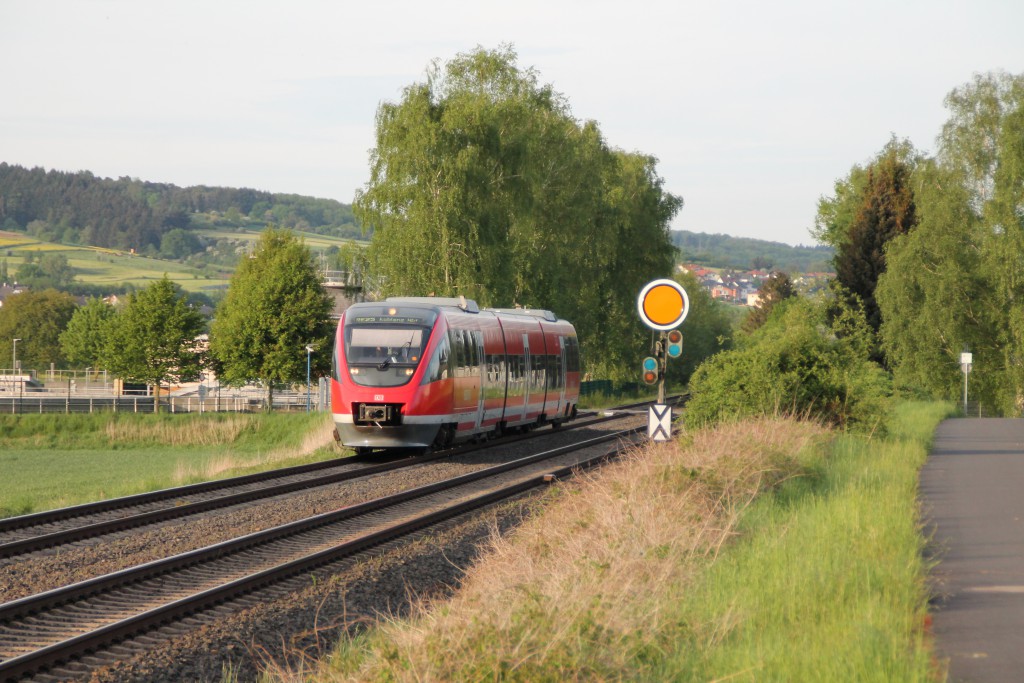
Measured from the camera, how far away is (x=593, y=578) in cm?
821

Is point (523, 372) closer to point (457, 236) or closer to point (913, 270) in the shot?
point (457, 236)

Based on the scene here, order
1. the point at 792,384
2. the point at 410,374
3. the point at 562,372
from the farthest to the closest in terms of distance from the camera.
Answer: the point at 562,372 → the point at 410,374 → the point at 792,384

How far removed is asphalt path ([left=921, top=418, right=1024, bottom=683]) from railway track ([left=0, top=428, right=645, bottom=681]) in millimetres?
5823

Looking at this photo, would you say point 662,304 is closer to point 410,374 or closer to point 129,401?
point 410,374

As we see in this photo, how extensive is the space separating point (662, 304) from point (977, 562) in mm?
5616

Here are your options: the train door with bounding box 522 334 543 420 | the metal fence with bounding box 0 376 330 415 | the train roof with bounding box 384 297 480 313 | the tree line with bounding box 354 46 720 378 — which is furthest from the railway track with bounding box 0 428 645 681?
the metal fence with bounding box 0 376 330 415

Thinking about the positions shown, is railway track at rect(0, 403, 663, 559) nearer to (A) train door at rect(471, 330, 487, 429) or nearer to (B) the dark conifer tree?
(A) train door at rect(471, 330, 487, 429)

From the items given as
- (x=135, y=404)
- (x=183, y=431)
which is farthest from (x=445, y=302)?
(x=135, y=404)

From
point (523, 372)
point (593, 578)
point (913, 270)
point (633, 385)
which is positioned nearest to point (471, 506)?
point (593, 578)

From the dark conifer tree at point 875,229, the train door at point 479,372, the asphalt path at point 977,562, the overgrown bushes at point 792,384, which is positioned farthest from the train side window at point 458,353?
the dark conifer tree at point 875,229

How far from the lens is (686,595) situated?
8.22 meters

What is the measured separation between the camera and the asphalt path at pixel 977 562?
704 cm

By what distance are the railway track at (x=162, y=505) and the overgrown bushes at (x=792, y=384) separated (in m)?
5.87

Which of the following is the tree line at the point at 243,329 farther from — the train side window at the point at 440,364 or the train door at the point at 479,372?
the train side window at the point at 440,364
